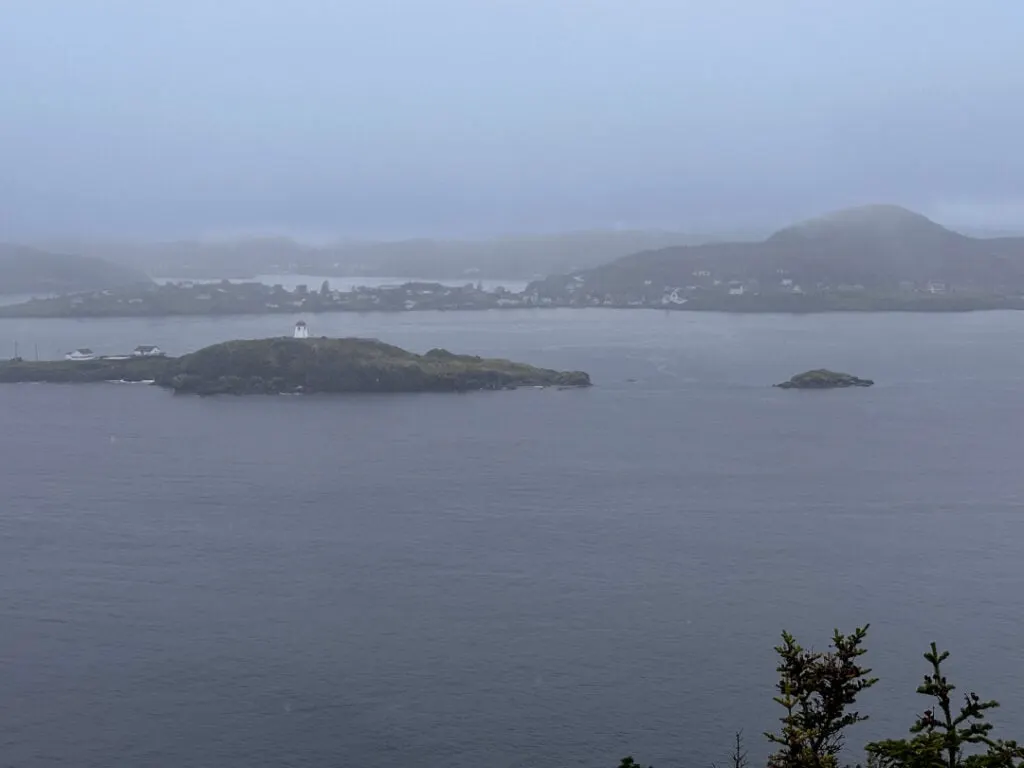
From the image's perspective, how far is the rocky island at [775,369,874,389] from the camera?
23844mm

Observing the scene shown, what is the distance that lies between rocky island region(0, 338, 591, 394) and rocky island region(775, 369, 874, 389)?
13.5 feet

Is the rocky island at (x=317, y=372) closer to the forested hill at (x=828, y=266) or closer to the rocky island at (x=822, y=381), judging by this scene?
the rocky island at (x=822, y=381)

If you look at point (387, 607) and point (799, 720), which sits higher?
point (799, 720)

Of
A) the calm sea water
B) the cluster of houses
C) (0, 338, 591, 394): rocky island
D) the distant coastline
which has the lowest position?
the calm sea water

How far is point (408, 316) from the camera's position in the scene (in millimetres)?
44219

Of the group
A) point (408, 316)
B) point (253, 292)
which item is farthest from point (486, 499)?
point (253, 292)

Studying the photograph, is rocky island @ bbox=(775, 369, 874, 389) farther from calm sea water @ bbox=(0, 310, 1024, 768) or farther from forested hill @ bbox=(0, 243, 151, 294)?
forested hill @ bbox=(0, 243, 151, 294)

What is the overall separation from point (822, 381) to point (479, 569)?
1427 centimetres

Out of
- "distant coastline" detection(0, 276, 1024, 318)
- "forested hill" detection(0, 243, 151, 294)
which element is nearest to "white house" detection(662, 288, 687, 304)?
"distant coastline" detection(0, 276, 1024, 318)

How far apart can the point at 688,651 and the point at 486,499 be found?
208 inches

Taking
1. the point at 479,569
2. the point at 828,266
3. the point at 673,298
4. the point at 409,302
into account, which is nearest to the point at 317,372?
the point at 479,569

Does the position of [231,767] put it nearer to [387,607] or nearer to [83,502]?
[387,607]

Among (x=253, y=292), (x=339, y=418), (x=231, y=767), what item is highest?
(x=253, y=292)

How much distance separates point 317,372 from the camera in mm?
23969
